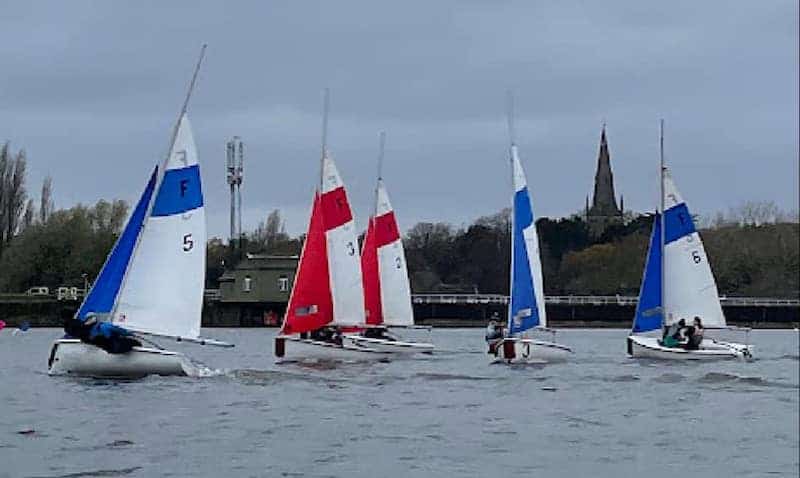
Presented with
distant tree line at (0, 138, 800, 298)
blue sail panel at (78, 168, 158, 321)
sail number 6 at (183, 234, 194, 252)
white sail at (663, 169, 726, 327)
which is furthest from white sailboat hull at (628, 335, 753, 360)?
distant tree line at (0, 138, 800, 298)

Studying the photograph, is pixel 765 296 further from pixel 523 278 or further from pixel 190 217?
pixel 190 217

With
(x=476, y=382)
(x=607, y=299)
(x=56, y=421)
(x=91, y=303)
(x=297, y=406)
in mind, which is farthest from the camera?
(x=607, y=299)

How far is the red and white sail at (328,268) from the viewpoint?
39156 mm

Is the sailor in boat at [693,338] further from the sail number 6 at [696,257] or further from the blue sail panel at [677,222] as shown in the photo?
the blue sail panel at [677,222]

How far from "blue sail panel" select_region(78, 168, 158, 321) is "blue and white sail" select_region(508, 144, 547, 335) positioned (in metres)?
11.3

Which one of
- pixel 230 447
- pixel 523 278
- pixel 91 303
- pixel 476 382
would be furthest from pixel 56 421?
pixel 523 278

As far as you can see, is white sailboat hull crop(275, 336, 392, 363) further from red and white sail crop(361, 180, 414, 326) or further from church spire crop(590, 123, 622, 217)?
church spire crop(590, 123, 622, 217)

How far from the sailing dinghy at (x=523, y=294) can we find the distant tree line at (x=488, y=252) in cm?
3713

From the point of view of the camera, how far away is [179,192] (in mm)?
31078

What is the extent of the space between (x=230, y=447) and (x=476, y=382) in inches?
572

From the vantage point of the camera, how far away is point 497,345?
40875 millimetres

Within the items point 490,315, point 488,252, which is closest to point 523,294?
point 490,315

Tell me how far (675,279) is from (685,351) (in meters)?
3.58

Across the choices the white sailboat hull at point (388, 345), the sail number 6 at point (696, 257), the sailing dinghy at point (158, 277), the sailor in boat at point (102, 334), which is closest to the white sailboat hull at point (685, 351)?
the sail number 6 at point (696, 257)
